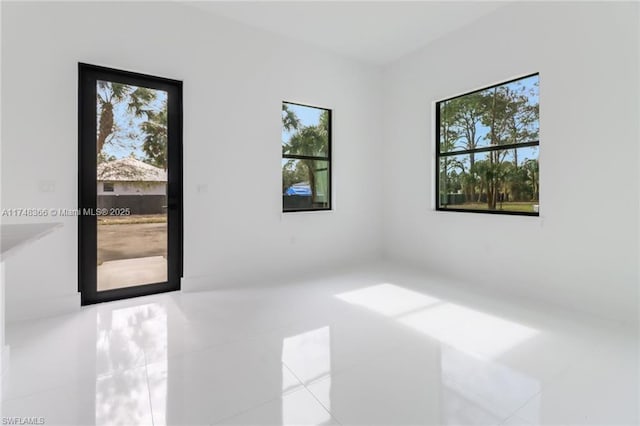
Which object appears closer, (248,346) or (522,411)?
(522,411)

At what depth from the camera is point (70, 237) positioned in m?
2.93

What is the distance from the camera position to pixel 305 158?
4352 mm

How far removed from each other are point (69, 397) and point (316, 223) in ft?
10.3

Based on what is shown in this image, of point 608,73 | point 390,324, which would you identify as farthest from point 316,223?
point 608,73

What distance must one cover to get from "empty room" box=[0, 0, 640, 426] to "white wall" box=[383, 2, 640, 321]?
0.02 metres

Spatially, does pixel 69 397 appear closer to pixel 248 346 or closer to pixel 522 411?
pixel 248 346

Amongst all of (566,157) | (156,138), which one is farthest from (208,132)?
(566,157)

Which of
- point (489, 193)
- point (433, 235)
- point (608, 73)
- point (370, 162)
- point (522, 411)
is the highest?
point (608, 73)

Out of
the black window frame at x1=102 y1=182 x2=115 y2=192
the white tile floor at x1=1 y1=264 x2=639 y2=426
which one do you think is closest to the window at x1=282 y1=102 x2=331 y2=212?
the white tile floor at x1=1 y1=264 x2=639 y2=426

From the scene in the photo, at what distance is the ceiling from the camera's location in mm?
3359

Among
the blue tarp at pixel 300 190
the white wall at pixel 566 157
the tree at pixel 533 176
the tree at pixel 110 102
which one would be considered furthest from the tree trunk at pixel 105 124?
the tree at pixel 533 176

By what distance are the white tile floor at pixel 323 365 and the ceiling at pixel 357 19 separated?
3.17 metres

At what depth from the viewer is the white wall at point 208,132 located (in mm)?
2723

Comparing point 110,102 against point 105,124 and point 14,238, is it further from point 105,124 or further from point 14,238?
point 14,238
